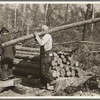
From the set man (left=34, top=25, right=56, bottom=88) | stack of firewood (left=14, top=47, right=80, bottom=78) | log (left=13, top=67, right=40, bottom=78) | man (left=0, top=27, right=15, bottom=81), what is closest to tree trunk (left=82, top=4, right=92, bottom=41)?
stack of firewood (left=14, top=47, right=80, bottom=78)

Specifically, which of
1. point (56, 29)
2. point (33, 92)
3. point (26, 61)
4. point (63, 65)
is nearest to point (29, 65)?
point (26, 61)

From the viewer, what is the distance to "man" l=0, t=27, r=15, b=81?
31.3 ft

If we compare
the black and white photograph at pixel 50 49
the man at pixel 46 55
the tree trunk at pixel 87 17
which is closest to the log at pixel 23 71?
the black and white photograph at pixel 50 49

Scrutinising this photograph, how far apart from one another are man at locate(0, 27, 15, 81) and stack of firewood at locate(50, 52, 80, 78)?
3.48 feet

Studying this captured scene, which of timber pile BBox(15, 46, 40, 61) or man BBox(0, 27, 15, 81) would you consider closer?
man BBox(0, 27, 15, 81)

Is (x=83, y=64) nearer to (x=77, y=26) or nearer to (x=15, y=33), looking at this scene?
(x=77, y=26)

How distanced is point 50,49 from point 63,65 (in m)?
0.61

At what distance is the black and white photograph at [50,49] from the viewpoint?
9398 millimetres

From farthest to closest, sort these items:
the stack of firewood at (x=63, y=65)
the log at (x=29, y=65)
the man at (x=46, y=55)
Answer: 1. the log at (x=29, y=65)
2. the stack of firewood at (x=63, y=65)
3. the man at (x=46, y=55)

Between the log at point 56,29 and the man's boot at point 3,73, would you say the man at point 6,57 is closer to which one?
the man's boot at point 3,73

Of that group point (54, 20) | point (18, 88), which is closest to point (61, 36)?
point (54, 20)

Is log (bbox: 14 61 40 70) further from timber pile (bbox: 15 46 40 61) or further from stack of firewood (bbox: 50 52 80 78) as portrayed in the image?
stack of firewood (bbox: 50 52 80 78)

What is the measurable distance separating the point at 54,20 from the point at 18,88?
6.18ft

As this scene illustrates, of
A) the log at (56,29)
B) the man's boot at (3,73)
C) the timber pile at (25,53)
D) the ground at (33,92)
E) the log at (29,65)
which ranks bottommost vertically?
the ground at (33,92)
